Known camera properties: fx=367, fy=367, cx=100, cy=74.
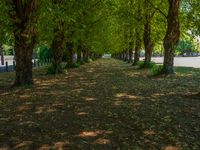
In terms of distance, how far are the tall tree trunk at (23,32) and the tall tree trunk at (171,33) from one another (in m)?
9.91

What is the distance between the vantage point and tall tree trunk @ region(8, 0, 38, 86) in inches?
690

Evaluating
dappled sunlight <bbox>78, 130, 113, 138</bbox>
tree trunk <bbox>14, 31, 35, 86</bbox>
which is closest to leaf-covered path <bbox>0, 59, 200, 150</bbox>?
dappled sunlight <bbox>78, 130, 113, 138</bbox>

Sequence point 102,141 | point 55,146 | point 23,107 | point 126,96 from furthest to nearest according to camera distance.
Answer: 1. point 126,96
2. point 23,107
3. point 102,141
4. point 55,146

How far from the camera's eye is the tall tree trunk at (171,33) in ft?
78.9

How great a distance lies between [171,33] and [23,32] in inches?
425

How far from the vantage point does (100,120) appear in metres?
9.91

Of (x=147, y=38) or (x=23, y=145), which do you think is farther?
(x=147, y=38)

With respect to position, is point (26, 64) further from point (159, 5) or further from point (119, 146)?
point (159, 5)

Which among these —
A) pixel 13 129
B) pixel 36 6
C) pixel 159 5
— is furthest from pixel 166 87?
pixel 159 5

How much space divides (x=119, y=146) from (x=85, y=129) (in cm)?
151

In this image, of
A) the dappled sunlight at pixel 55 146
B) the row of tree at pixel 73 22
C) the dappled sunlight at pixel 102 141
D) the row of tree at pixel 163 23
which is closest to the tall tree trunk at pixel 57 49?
the row of tree at pixel 73 22

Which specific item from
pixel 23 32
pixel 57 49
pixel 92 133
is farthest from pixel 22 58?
pixel 57 49

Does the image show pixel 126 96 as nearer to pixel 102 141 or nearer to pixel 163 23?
pixel 102 141

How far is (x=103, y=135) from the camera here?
8438 mm
